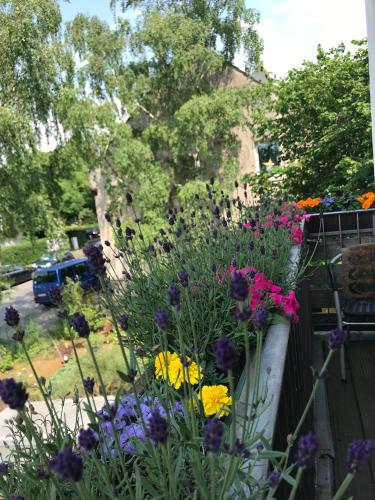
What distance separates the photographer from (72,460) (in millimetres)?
484

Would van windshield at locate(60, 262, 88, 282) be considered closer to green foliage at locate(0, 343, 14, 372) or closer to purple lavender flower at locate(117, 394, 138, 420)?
green foliage at locate(0, 343, 14, 372)

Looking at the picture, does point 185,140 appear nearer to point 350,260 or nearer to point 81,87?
point 81,87

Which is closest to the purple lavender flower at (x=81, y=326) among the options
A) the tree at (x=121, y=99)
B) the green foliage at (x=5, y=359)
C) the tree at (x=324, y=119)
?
the tree at (x=324, y=119)

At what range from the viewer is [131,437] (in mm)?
974

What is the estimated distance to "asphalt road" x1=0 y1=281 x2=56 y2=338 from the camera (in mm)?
11516

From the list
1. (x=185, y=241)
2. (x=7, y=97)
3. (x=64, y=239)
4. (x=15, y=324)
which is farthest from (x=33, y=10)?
(x=15, y=324)

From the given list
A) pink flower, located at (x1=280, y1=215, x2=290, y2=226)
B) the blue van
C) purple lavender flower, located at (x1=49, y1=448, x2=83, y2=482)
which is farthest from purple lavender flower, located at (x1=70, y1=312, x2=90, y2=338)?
the blue van

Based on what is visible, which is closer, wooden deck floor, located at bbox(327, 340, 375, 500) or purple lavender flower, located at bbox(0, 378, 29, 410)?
purple lavender flower, located at bbox(0, 378, 29, 410)

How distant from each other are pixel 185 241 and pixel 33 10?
9.21 metres

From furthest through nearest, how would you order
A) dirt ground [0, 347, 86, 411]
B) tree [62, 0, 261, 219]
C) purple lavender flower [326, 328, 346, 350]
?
tree [62, 0, 261, 219], dirt ground [0, 347, 86, 411], purple lavender flower [326, 328, 346, 350]

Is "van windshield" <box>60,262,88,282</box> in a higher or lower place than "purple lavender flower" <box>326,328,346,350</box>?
lower

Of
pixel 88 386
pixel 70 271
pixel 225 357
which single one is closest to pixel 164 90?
pixel 70 271

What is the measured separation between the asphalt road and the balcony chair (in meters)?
9.40

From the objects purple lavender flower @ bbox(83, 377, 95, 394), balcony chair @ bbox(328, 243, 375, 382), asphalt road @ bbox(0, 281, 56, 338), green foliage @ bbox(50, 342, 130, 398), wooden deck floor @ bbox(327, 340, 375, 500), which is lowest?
asphalt road @ bbox(0, 281, 56, 338)
